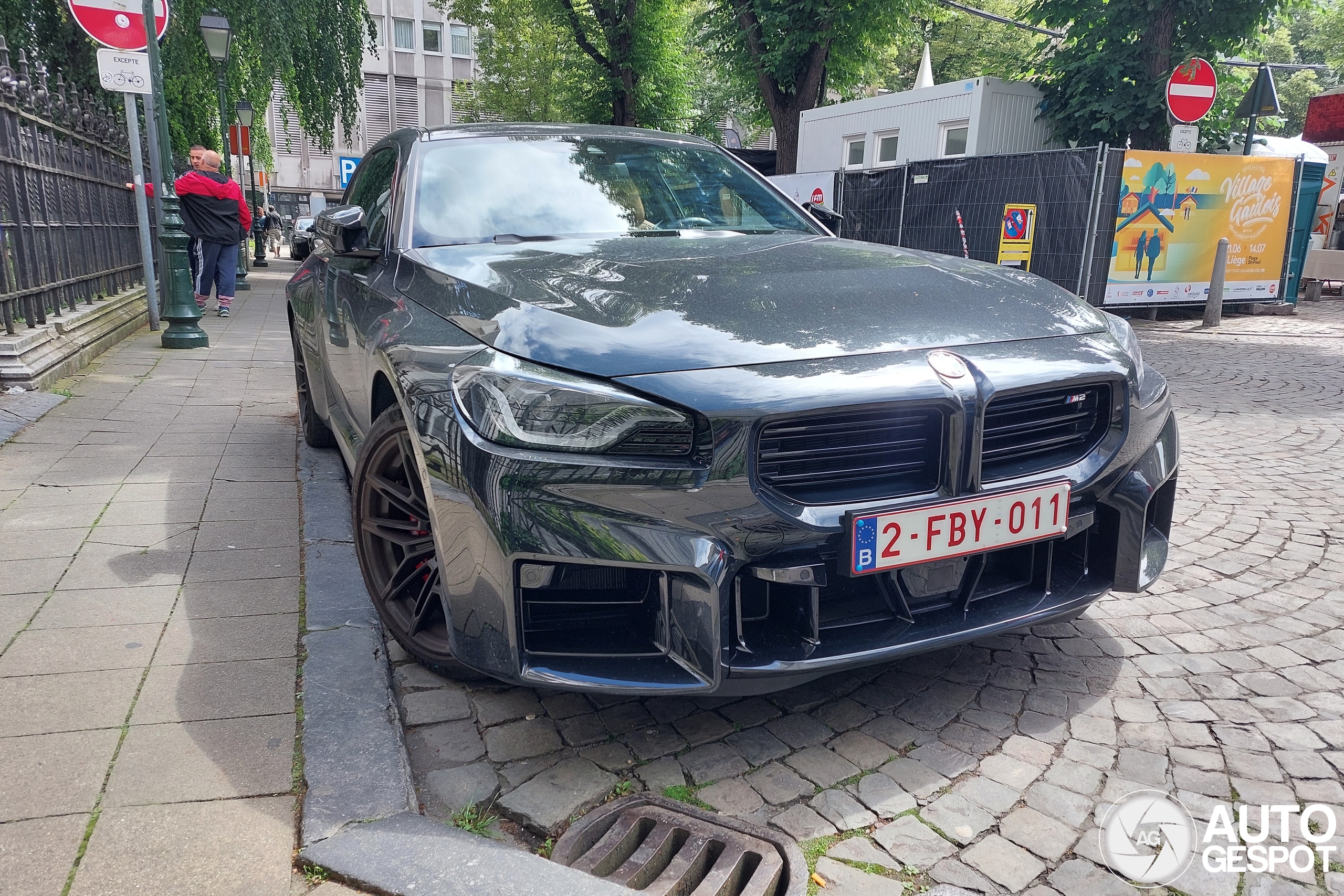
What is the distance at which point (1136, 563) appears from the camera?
2705mm

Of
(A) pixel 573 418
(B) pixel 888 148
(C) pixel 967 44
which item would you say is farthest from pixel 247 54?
(C) pixel 967 44

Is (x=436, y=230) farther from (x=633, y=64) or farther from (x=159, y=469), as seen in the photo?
(x=633, y=64)

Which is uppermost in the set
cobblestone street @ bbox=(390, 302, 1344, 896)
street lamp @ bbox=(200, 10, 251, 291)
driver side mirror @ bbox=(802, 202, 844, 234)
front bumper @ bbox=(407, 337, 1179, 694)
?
street lamp @ bbox=(200, 10, 251, 291)

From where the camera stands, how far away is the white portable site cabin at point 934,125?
17.3m

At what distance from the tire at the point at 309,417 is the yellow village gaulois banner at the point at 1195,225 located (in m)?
9.53

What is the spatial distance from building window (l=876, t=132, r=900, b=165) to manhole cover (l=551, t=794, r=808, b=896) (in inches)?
713

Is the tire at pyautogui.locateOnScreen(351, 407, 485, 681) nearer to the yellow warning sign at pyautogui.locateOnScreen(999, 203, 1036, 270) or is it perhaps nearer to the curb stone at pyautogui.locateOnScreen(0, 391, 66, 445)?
the curb stone at pyautogui.locateOnScreen(0, 391, 66, 445)

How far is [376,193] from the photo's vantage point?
4066mm

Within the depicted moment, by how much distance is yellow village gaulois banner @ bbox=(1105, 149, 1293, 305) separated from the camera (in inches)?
458

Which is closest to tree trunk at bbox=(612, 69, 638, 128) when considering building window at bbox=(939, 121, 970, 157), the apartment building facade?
building window at bbox=(939, 121, 970, 157)

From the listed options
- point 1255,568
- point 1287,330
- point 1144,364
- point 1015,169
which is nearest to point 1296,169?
point 1287,330

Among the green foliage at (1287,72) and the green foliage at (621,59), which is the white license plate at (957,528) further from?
the green foliage at (621,59)

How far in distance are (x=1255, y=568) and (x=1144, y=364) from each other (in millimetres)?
1552
